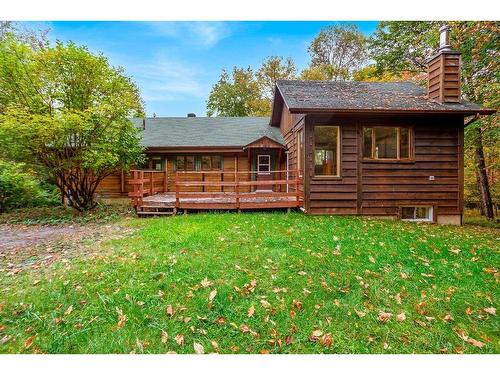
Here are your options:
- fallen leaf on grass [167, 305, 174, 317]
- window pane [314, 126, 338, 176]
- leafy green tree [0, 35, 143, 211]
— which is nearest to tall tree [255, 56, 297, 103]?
leafy green tree [0, 35, 143, 211]

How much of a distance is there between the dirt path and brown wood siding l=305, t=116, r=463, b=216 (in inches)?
233

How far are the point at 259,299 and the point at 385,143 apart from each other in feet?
Answer: 23.7

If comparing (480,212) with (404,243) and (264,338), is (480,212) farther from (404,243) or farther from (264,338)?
(264,338)

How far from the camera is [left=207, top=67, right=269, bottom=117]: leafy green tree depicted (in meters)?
26.8

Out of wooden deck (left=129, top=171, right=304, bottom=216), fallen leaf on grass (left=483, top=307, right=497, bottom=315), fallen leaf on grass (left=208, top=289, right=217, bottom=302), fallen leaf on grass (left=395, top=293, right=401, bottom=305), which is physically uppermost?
wooden deck (left=129, top=171, right=304, bottom=216)

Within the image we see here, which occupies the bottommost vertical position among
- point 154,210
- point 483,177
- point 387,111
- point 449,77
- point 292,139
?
point 154,210

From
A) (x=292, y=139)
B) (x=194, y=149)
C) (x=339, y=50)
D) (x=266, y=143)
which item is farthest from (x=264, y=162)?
(x=339, y=50)

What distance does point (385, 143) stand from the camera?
8508 millimetres

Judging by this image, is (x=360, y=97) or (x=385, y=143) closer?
(x=385, y=143)

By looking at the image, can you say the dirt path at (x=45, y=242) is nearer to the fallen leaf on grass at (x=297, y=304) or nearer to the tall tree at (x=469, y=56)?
the fallen leaf on grass at (x=297, y=304)

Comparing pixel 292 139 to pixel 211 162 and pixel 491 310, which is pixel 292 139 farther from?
pixel 491 310

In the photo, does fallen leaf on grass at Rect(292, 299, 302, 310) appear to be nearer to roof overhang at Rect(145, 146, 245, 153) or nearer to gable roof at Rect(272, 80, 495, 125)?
gable roof at Rect(272, 80, 495, 125)

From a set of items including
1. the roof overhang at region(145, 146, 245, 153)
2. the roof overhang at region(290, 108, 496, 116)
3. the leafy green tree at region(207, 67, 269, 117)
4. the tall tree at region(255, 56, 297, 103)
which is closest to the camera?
the roof overhang at region(290, 108, 496, 116)
